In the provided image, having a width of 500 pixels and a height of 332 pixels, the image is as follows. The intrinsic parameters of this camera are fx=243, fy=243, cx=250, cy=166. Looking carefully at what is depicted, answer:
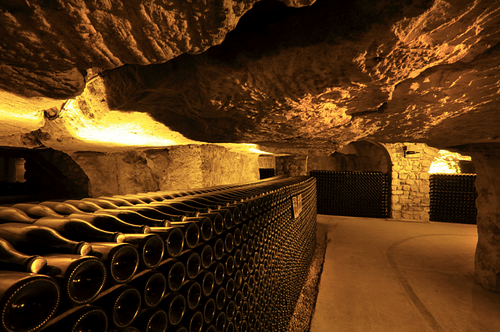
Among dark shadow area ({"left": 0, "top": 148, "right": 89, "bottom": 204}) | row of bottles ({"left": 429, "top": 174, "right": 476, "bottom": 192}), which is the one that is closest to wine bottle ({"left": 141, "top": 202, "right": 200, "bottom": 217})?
dark shadow area ({"left": 0, "top": 148, "right": 89, "bottom": 204})

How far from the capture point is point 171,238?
0.86 meters

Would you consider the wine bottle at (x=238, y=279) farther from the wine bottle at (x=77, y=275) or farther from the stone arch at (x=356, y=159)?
the stone arch at (x=356, y=159)

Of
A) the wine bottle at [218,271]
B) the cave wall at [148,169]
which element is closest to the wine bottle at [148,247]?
the wine bottle at [218,271]

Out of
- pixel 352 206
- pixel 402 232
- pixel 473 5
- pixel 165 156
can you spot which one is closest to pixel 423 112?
pixel 473 5

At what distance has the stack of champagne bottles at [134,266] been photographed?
0.48 m

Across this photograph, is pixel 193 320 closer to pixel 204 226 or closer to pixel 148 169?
pixel 204 226

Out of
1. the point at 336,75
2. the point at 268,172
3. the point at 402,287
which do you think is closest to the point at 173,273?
the point at 336,75

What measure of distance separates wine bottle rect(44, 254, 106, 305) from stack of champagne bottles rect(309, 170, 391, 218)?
7473 millimetres

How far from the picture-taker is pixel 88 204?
3.39ft

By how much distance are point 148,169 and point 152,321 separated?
2371 millimetres

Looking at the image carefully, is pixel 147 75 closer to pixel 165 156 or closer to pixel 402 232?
pixel 165 156

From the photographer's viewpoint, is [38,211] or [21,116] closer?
[38,211]

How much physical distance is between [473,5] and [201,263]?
1.33 metres

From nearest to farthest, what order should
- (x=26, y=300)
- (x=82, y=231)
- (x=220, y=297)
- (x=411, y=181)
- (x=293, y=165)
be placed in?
(x=26, y=300)
(x=82, y=231)
(x=220, y=297)
(x=293, y=165)
(x=411, y=181)
